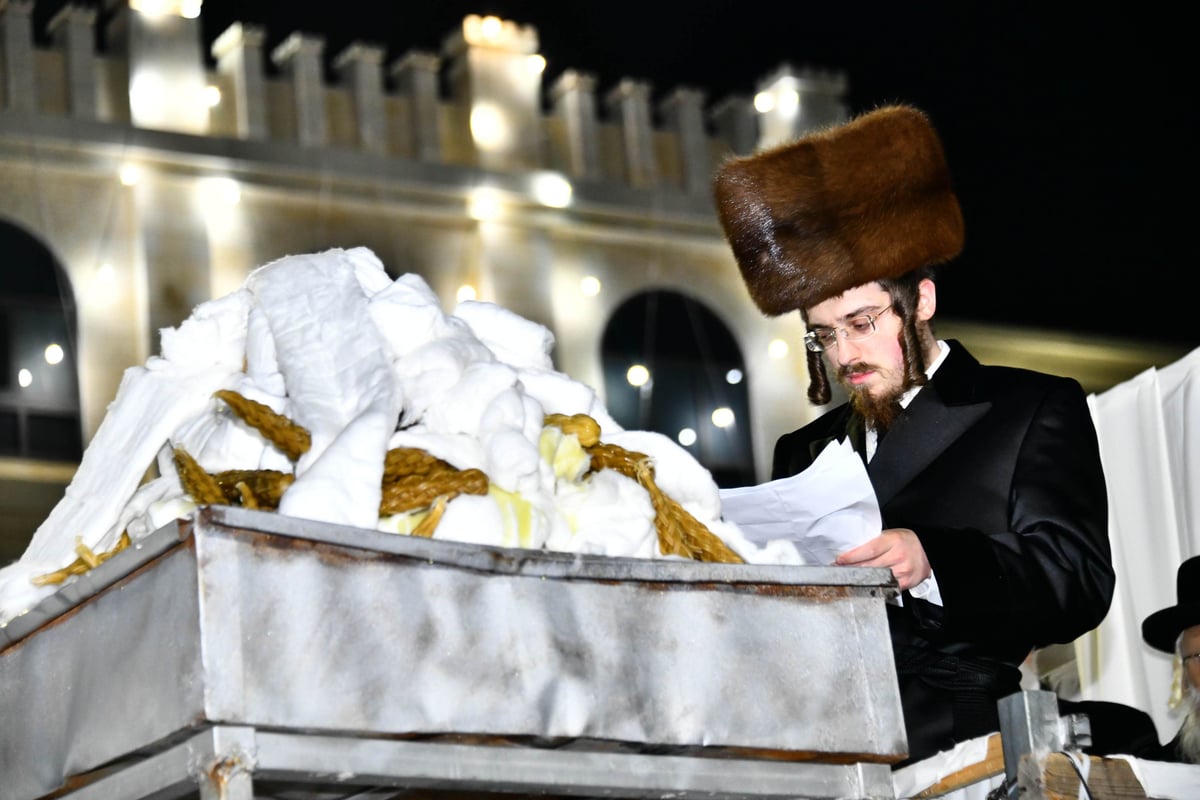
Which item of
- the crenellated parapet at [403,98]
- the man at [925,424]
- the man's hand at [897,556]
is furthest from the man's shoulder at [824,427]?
the crenellated parapet at [403,98]

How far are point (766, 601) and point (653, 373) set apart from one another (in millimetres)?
14185

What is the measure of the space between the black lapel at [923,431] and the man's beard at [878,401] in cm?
3

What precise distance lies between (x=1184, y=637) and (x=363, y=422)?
7.91 feet

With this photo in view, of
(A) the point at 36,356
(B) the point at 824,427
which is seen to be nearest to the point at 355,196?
(A) the point at 36,356

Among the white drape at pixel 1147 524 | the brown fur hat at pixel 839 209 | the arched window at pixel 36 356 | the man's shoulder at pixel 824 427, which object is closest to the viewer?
the brown fur hat at pixel 839 209

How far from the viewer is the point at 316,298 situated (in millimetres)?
1879

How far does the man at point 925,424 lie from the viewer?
93.8 inches

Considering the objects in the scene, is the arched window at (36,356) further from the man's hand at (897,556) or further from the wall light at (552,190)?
the man's hand at (897,556)

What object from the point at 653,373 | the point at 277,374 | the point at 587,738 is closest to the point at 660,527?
the point at 587,738

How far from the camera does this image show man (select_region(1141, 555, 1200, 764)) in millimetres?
3555

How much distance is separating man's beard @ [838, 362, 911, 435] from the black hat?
42.0 inches

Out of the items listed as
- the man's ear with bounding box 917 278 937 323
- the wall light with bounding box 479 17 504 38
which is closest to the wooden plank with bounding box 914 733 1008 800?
the man's ear with bounding box 917 278 937 323

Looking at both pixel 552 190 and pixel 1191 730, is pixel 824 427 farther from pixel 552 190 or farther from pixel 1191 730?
pixel 552 190

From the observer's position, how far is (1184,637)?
12.1 feet
